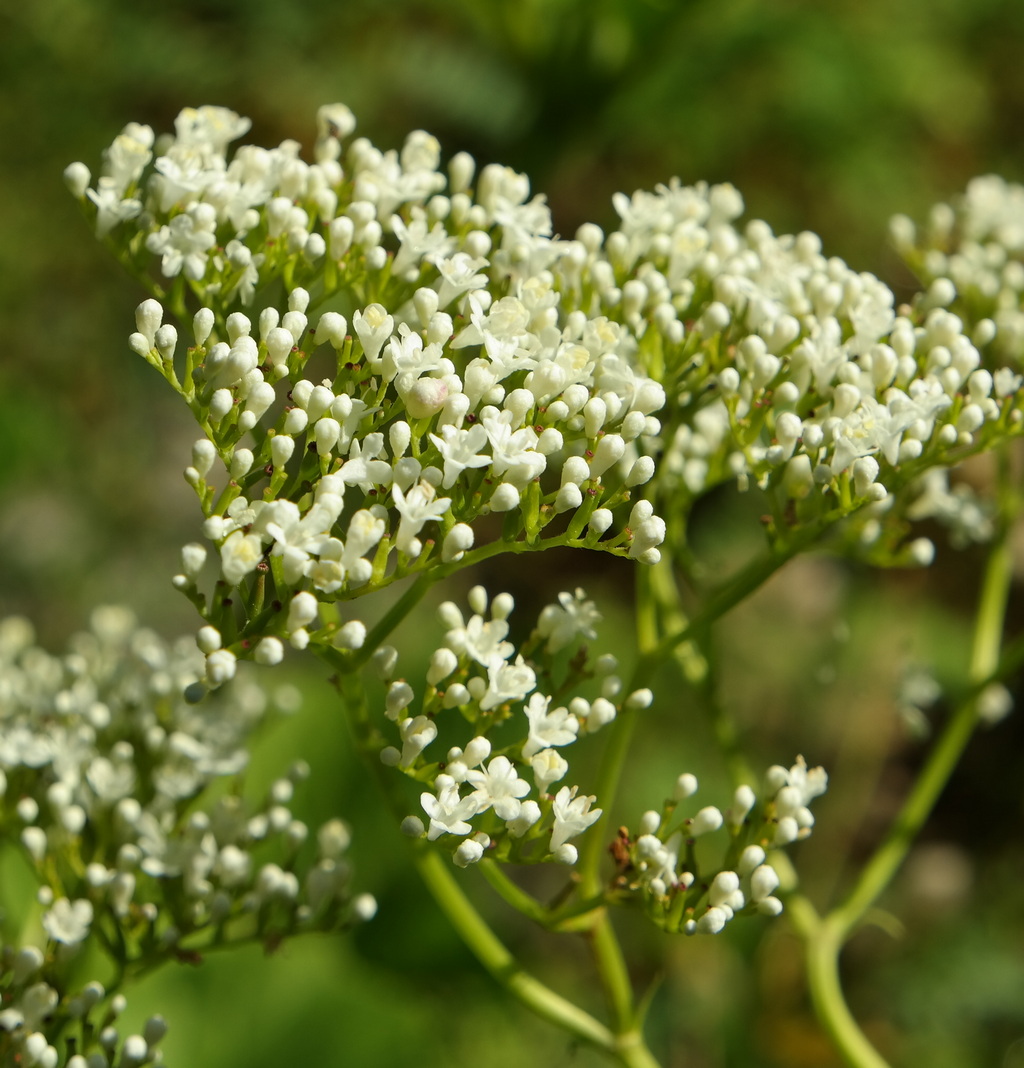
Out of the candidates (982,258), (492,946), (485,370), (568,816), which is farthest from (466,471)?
(982,258)

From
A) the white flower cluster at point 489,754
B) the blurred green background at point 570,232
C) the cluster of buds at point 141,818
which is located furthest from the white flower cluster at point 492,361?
the blurred green background at point 570,232

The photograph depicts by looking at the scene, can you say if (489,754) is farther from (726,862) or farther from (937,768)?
(937,768)

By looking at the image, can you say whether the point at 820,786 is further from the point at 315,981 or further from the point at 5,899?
the point at 5,899

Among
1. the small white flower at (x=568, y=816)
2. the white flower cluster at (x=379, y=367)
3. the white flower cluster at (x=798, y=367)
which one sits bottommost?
the small white flower at (x=568, y=816)

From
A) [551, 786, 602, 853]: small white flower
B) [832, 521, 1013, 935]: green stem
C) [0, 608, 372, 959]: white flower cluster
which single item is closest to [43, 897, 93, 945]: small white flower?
[0, 608, 372, 959]: white flower cluster

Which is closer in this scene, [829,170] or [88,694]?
[88,694]

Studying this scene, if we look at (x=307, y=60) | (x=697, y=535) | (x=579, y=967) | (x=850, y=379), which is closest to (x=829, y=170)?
(x=697, y=535)

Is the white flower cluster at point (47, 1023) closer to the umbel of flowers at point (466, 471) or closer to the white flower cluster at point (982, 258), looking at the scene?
the umbel of flowers at point (466, 471)
